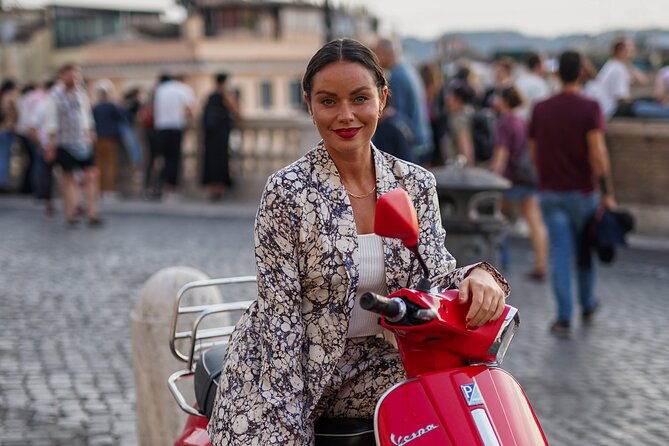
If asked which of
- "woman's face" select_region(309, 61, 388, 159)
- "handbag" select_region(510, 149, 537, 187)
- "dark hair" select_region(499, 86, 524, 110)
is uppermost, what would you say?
"woman's face" select_region(309, 61, 388, 159)

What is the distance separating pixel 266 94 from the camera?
6103 cm

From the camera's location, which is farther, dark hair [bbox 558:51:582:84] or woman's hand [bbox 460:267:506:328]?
dark hair [bbox 558:51:582:84]

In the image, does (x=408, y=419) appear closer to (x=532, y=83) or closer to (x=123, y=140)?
(x=532, y=83)

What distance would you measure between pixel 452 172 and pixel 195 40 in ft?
165

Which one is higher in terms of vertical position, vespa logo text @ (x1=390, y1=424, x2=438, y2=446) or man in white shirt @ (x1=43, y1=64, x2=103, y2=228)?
vespa logo text @ (x1=390, y1=424, x2=438, y2=446)

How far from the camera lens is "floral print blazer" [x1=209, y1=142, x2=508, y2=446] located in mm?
2760

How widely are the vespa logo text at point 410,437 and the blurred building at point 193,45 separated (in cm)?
5058

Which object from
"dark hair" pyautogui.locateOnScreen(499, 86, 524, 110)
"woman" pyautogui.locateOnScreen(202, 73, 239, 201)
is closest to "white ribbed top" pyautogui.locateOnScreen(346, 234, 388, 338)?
"dark hair" pyautogui.locateOnScreen(499, 86, 524, 110)

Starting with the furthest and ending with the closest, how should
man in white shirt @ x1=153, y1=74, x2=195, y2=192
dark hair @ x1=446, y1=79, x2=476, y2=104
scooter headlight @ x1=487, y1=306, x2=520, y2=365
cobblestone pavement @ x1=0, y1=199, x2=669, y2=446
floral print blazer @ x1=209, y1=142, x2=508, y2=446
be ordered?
man in white shirt @ x1=153, y1=74, x2=195, y2=192 < dark hair @ x1=446, y1=79, x2=476, y2=104 < cobblestone pavement @ x1=0, y1=199, x2=669, y2=446 < floral print blazer @ x1=209, y1=142, x2=508, y2=446 < scooter headlight @ x1=487, y1=306, x2=520, y2=365

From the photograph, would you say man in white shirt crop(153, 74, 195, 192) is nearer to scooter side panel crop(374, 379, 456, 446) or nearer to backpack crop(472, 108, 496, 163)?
backpack crop(472, 108, 496, 163)

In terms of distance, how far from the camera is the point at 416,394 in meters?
2.52

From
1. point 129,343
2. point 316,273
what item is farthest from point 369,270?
point 129,343

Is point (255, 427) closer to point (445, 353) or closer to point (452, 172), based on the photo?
point (445, 353)

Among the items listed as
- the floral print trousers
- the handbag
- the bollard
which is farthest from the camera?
the handbag
